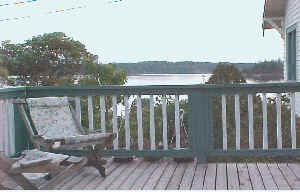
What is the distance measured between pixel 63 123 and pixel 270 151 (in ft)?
6.56

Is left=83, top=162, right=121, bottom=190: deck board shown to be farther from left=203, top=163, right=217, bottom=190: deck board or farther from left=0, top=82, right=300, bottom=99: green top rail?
left=203, top=163, right=217, bottom=190: deck board

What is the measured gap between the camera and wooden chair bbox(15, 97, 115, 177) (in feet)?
13.5

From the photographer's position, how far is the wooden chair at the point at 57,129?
13.5 ft

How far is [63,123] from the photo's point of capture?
15.0 feet

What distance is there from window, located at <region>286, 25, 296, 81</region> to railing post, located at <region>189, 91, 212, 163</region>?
5.71 metres

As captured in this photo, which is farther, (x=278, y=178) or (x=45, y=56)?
(x=45, y=56)

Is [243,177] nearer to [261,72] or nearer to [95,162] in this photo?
[95,162]

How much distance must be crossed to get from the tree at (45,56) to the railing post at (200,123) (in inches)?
191

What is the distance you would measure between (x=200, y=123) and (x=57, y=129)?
1.37 meters

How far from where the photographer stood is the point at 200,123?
4621mm

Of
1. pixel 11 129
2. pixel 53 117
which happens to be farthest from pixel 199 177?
pixel 11 129

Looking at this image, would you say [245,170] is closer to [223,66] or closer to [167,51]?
[223,66]

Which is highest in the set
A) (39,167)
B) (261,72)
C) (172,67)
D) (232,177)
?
(172,67)

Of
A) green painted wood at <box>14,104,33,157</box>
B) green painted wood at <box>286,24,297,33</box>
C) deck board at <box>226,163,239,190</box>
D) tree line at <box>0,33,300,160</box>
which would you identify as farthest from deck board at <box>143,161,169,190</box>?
green painted wood at <box>286,24,297,33</box>
